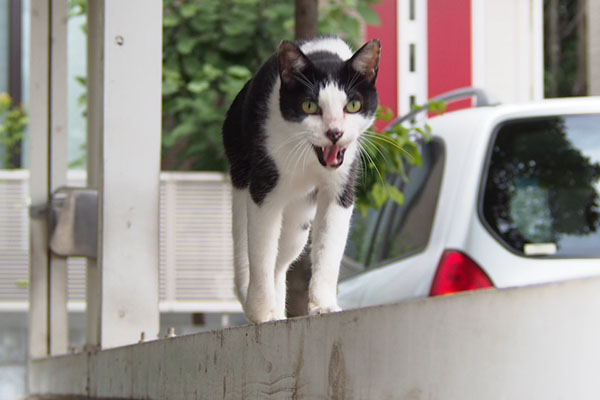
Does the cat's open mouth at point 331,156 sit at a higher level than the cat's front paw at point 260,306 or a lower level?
higher

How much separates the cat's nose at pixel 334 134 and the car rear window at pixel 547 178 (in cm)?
194

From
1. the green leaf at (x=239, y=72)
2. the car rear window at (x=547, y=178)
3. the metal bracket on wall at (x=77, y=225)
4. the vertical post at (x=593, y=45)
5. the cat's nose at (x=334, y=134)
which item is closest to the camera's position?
the cat's nose at (x=334, y=134)

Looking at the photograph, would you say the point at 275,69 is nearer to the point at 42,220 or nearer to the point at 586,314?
the point at 586,314

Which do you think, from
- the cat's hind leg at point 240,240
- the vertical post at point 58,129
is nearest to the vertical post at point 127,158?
the cat's hind leg at point 240,240

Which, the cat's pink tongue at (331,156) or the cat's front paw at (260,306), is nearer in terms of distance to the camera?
the cat's pink tongue at (331,156)

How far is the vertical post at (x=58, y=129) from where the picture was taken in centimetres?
467

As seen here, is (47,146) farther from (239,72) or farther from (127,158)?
(239,72)

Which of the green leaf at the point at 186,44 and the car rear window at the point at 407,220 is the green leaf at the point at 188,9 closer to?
the green leaf at the point at 186,44

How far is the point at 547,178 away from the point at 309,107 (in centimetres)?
215

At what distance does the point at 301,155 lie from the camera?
2.20 m

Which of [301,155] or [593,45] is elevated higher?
[593,45]

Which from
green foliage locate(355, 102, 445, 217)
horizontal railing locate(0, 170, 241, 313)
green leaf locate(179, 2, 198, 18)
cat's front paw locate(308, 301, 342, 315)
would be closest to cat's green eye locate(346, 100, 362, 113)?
cat's front paw locate(308, 301, 342, 315)

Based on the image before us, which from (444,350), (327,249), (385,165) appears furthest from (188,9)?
(444,350)

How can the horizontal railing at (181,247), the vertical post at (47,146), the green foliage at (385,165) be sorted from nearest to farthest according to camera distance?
1. the green foliage at (385,165)
2. the vertical post at (47,146)
3. the horizontal railing at (181,247)
